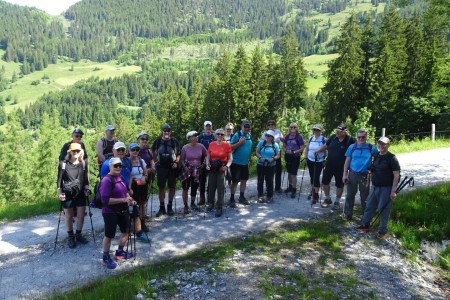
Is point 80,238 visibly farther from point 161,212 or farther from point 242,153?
point 242,153

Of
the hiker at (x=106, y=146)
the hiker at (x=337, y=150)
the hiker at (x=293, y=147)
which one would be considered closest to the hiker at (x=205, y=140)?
the hiker at (x=106, y=146)

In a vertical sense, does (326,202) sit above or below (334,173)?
below

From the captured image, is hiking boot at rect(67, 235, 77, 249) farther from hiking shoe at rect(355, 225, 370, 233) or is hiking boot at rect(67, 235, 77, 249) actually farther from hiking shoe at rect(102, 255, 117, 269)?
hiking shoe at rect(355, 225, 370, 233)

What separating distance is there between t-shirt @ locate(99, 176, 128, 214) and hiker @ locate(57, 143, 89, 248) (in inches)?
47.9

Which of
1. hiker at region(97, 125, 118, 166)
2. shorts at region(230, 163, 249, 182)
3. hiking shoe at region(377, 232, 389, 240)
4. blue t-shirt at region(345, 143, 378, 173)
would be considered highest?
hiker at region(97, 125, 118, 166)

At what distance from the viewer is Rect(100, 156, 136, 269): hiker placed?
6625mm

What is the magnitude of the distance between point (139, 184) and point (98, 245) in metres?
1.59

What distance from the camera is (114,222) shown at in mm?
6844

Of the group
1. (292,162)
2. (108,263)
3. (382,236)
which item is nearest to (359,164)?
(382,236)

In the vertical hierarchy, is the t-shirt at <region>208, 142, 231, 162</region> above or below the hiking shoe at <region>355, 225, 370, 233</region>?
above

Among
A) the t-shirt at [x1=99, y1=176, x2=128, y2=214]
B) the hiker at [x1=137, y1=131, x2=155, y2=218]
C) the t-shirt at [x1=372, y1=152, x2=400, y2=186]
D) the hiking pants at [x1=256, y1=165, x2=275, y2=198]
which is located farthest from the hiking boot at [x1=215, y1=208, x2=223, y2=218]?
the t-shirt at [x1=372, y1=152, x2=400, y2=186]

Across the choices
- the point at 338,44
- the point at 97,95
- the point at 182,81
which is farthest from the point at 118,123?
the point at 97,95

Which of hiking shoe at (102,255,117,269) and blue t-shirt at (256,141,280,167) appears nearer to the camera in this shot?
hiking shoe at (102,255,117,269)

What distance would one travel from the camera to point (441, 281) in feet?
25.1
